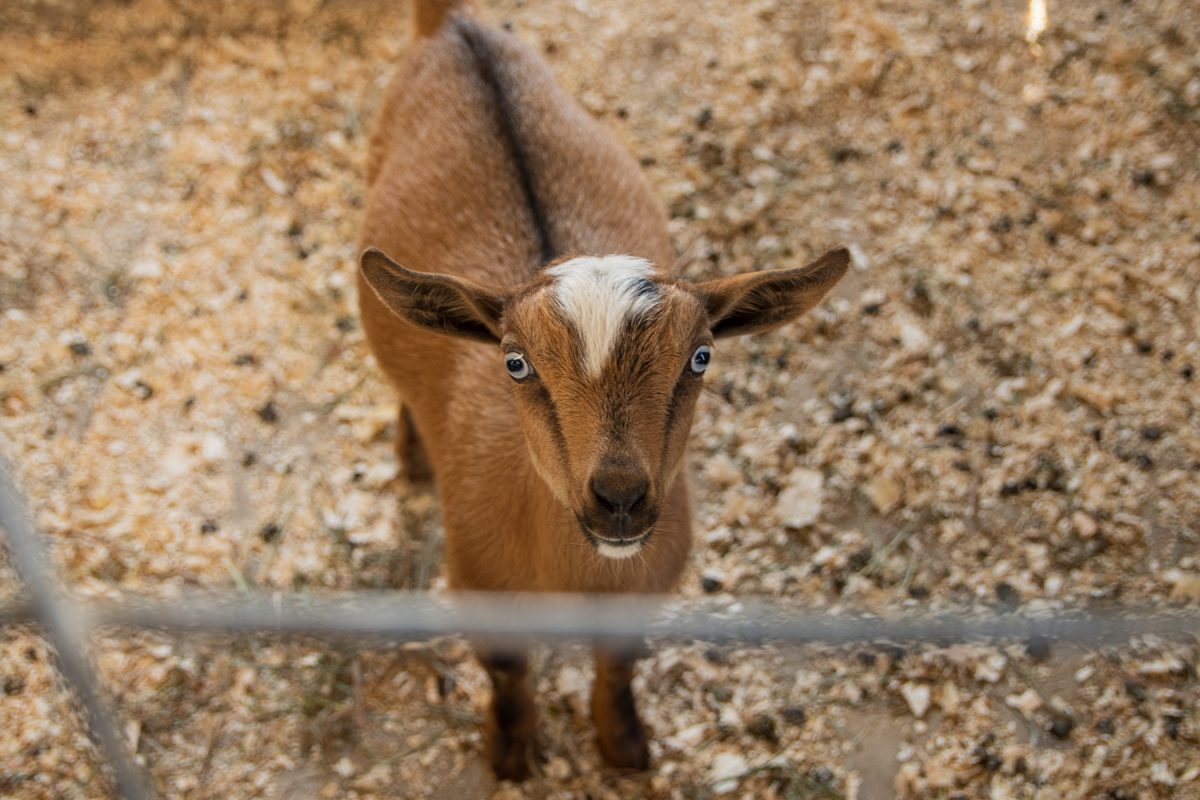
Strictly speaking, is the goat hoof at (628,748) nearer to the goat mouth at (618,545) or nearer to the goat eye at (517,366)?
the goat mouth at (618,545)

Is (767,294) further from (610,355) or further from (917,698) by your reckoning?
(917,698)

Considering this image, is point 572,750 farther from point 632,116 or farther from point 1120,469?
point 632,116

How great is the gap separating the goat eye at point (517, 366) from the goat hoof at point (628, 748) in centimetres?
138

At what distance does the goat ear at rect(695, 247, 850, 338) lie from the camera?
7.73 ft

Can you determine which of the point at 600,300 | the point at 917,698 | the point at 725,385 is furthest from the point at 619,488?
the point at 725,385

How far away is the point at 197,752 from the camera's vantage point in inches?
133

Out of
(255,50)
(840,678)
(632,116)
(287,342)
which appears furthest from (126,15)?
(840,678)

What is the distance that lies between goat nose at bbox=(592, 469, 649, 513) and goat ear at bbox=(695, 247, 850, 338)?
54 cm

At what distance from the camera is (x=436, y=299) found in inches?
101

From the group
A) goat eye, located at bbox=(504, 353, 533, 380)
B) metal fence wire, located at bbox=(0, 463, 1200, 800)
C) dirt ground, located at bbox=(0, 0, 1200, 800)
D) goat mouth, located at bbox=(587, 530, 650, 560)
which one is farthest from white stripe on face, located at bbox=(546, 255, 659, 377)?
dirt ground, located at bbox=(0, 0, 1200, 800)

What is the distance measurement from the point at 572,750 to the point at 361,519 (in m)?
1.23

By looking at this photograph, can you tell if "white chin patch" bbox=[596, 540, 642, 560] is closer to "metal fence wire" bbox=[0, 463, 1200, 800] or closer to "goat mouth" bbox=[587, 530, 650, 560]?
"goat mouth" bbox=[587, 530, 650, 560]

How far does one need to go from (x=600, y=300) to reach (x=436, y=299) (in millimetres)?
473

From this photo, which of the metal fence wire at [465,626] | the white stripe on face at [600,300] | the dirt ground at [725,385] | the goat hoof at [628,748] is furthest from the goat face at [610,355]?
the dirt ground at [725,385]
